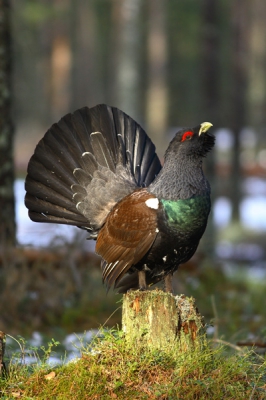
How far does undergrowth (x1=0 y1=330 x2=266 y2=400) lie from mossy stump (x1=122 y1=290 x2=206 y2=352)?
3.8 inches

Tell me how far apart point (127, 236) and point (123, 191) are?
0.89m

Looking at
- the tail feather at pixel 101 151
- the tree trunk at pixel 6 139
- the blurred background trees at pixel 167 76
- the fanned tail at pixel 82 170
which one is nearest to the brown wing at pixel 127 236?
the fanned tail at pixel 82 170

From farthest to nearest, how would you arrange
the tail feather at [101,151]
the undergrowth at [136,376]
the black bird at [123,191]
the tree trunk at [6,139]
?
the tree trunk at [6,139] → the tail feather at [101,151] → the black bird at [123,191] → the undergrowth at [136,376]

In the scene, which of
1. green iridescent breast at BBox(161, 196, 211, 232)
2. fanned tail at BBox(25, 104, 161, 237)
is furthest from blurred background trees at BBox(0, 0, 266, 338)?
green iridescent breast at BBox(161, 196, 211, 232)

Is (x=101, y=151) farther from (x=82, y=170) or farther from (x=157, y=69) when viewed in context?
(x=157, y=69)

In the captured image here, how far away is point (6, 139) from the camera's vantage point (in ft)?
22.6

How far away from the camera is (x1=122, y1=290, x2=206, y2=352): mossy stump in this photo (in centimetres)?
403

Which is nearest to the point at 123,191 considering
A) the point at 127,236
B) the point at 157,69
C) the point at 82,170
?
the point at 82,170

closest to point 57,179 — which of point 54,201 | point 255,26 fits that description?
point 54,201

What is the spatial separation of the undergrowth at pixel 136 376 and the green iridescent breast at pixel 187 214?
0.89 metres

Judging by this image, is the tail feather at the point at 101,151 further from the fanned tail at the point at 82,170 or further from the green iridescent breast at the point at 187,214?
the green iridescent breast at the point at 187,214

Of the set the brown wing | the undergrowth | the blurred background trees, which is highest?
the blurred background trees

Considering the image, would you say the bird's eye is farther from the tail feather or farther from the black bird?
the tail feather

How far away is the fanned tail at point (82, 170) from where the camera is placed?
5449 mm
